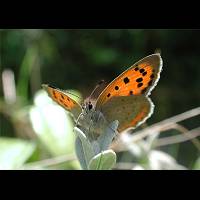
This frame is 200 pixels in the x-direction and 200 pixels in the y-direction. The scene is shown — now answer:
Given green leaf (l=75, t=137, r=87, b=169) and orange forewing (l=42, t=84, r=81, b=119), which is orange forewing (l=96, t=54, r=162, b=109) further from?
green leaf (l=75, t=137, r=87, b=169)

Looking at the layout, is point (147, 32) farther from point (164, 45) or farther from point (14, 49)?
point (14, 49)

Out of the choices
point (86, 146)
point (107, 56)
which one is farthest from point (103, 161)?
point (107, 56)

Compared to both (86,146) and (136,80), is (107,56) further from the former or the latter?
(86,146)

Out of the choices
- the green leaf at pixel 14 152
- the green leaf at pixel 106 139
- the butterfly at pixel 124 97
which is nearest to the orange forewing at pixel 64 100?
the butterfly at pixel 124 97

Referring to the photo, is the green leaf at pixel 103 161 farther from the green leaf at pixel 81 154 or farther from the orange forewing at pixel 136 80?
the orange forewing at pixel 136 80

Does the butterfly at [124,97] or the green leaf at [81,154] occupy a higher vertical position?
the butterfly at [124,97]
